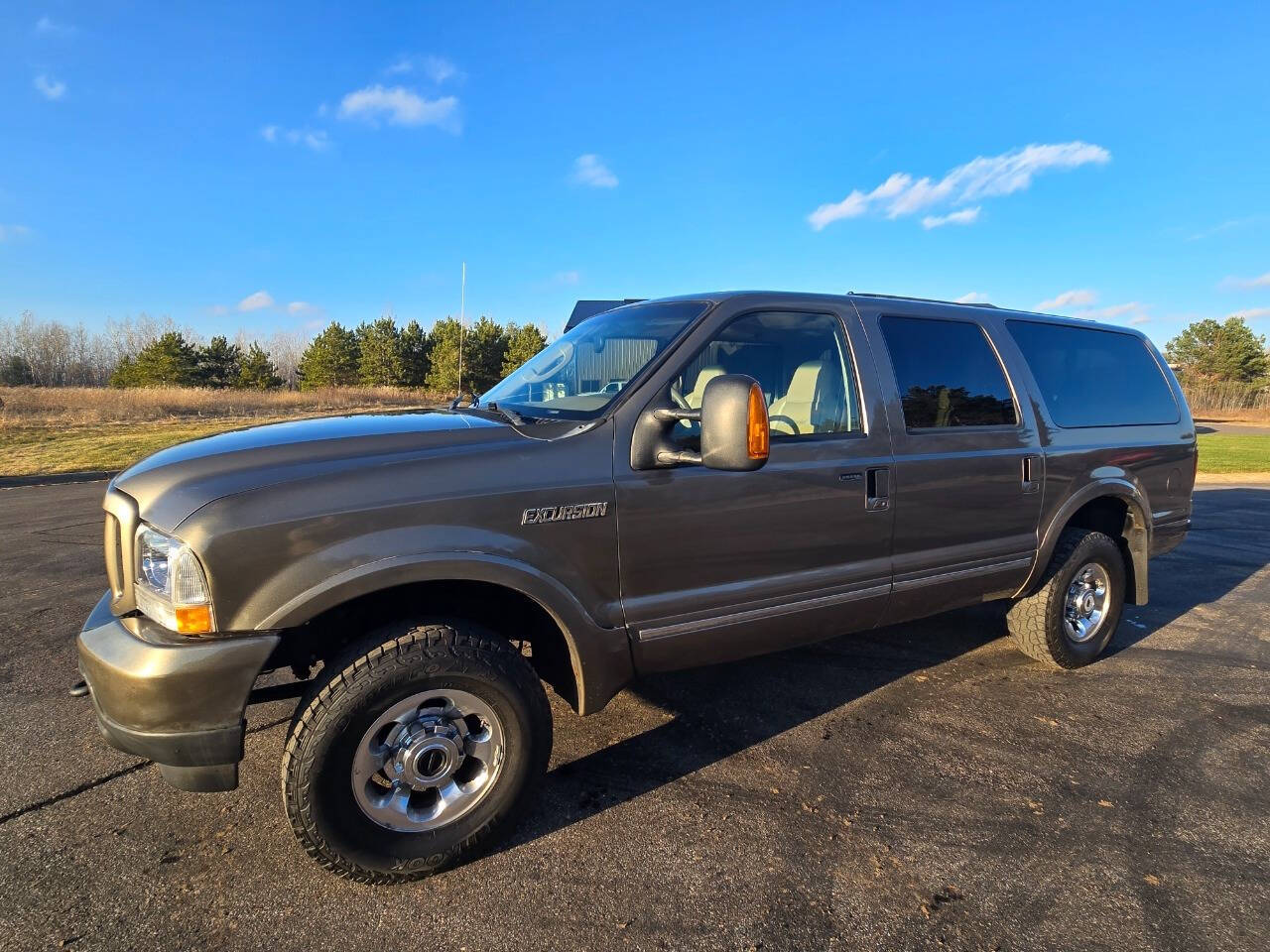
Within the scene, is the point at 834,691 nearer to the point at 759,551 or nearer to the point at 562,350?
the point at 759,551

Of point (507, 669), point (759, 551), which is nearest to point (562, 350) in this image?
point (759, 551)

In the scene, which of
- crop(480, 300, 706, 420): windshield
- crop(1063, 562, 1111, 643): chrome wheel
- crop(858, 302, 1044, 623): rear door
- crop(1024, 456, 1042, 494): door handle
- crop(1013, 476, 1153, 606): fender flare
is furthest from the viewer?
crop(1063, 562, 1111, 643): chrome wheel

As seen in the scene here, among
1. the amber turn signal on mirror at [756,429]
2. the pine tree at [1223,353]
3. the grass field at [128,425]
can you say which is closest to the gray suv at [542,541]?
the amber turn signal on mirror at [756,429]

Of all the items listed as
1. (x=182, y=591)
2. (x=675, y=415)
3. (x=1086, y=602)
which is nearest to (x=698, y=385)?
(x=675, y=415)

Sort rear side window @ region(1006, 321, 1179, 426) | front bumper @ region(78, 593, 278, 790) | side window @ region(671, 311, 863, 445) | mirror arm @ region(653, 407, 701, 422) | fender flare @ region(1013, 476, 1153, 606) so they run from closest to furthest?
1. front bumper @ region(78, 593, 278, 790)
2. mirror arm @ region(653, 407, 701, 422)
3. side window @ region(671, 311, 863, 445)
4. fender flare @ region(1013, 476, 1153, 606)
5. rear side window @ region(1006, 321, 1179, 426)

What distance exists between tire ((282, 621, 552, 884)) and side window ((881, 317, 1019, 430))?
2.21 meters

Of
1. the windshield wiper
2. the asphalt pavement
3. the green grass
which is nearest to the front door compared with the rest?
the windshield wiper

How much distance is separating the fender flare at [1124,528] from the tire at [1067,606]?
0.11 m

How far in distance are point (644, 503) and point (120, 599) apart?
1.73 m

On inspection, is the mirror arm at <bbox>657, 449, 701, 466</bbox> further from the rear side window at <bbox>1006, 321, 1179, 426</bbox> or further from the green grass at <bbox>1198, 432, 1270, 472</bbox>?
the green grass at <bbox>1198, 432, 1270, 472</bbox>

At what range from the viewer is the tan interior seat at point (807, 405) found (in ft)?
9.95

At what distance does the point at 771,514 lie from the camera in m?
2.82

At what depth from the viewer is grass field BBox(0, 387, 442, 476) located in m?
14.3

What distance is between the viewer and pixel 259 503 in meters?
2.04
